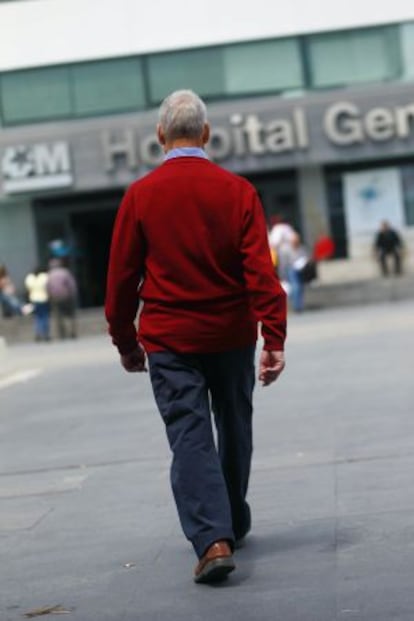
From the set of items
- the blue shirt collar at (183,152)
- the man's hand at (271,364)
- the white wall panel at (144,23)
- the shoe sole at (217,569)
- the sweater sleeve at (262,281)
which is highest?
the white wall panel at (144,23)

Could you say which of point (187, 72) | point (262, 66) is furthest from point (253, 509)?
point (187, 72)

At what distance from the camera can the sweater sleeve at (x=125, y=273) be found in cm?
633

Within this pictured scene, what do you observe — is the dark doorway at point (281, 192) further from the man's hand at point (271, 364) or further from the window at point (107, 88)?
the man's hand at point (271, 364)

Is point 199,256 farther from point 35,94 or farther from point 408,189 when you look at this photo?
point 35,94

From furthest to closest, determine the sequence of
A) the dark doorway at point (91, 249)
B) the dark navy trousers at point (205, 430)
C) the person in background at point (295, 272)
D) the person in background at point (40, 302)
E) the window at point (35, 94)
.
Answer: the dark doorway at point (91, 249), the window at point (35, 94), the person in background at point (295, 272), the person in background at point (40, 302), the dark navy trousers at point (205, 430)

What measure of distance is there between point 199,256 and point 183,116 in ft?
1.91

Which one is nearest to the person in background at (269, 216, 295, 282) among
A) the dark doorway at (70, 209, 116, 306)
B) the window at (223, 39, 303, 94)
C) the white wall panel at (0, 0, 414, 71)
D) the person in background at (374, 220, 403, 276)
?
the person in background at (374, 220, 403, 276)

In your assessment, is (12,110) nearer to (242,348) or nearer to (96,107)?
(96,107)

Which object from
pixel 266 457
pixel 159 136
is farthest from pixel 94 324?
pixel 159 136

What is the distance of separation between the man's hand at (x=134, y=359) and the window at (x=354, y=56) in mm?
A: 30766

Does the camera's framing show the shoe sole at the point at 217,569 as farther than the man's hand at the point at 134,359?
No

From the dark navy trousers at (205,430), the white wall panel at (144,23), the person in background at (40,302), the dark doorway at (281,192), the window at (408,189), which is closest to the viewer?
the dark navy trousers at (205,430)

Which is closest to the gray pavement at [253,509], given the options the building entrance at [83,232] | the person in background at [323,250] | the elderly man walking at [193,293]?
the elderly man walking at [193,293]

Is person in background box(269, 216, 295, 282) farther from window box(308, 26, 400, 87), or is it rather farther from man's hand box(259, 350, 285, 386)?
man's hand box(259, 350, 285, 386)
